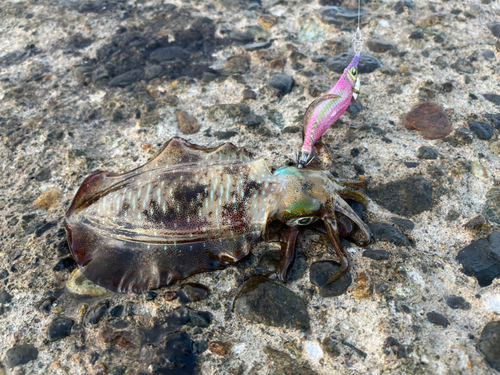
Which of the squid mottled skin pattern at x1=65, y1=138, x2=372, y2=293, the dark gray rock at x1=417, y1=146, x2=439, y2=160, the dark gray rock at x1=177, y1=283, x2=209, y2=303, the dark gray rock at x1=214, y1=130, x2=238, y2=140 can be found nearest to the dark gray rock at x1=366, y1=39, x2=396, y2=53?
the dark gray rock at x1=417, y1=146, x2=439, y2=160

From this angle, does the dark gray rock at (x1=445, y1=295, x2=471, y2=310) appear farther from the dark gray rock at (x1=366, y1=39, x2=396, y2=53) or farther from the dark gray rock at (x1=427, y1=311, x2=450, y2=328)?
the dark gray rock at (x1=366, y1=39, x2=396, y2=53)

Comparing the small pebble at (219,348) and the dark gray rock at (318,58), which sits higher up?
the dark gray rock at (318,58)

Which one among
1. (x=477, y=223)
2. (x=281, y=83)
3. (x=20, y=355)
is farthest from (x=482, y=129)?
(x=20, y=355)

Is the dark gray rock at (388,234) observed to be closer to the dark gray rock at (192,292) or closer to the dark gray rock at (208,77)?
the dark gray rock at (192,292)

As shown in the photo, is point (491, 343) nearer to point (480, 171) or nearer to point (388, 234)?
point (388, 234)

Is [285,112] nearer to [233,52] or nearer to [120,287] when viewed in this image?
[233,52]

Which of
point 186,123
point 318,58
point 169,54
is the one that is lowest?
point 186,123

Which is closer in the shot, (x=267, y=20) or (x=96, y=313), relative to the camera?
(x=96, y=313)

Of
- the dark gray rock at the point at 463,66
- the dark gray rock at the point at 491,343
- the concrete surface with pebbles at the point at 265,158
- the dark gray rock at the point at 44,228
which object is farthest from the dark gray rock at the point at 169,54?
the dark gray rock at the point at 491,343
